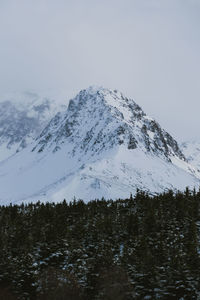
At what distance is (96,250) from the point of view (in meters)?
27.1

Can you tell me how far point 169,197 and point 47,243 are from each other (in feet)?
38.1

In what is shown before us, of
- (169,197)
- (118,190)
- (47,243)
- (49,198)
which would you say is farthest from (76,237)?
(118,190)

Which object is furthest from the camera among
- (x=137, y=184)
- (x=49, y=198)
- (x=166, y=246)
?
(x=137, y=184)

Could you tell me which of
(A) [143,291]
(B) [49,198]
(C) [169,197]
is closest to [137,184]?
(B) [49,198]

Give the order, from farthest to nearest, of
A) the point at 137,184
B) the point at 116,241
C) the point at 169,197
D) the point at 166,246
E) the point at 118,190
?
the point at 137,184, the point at 118,190, the point at 169,197, the point at 116,241, the point at 166,246

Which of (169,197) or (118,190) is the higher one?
(118,190)

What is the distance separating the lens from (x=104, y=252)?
2581cm

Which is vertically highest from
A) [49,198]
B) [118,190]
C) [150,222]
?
[118,190]

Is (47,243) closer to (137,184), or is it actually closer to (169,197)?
(169,197)

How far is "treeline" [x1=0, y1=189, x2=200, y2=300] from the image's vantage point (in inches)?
847

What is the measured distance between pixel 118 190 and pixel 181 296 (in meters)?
159

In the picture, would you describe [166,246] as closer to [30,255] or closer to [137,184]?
[30,255]

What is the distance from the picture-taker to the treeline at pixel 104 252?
2152 centimetres

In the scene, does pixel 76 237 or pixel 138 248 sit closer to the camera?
pixel 138 248
